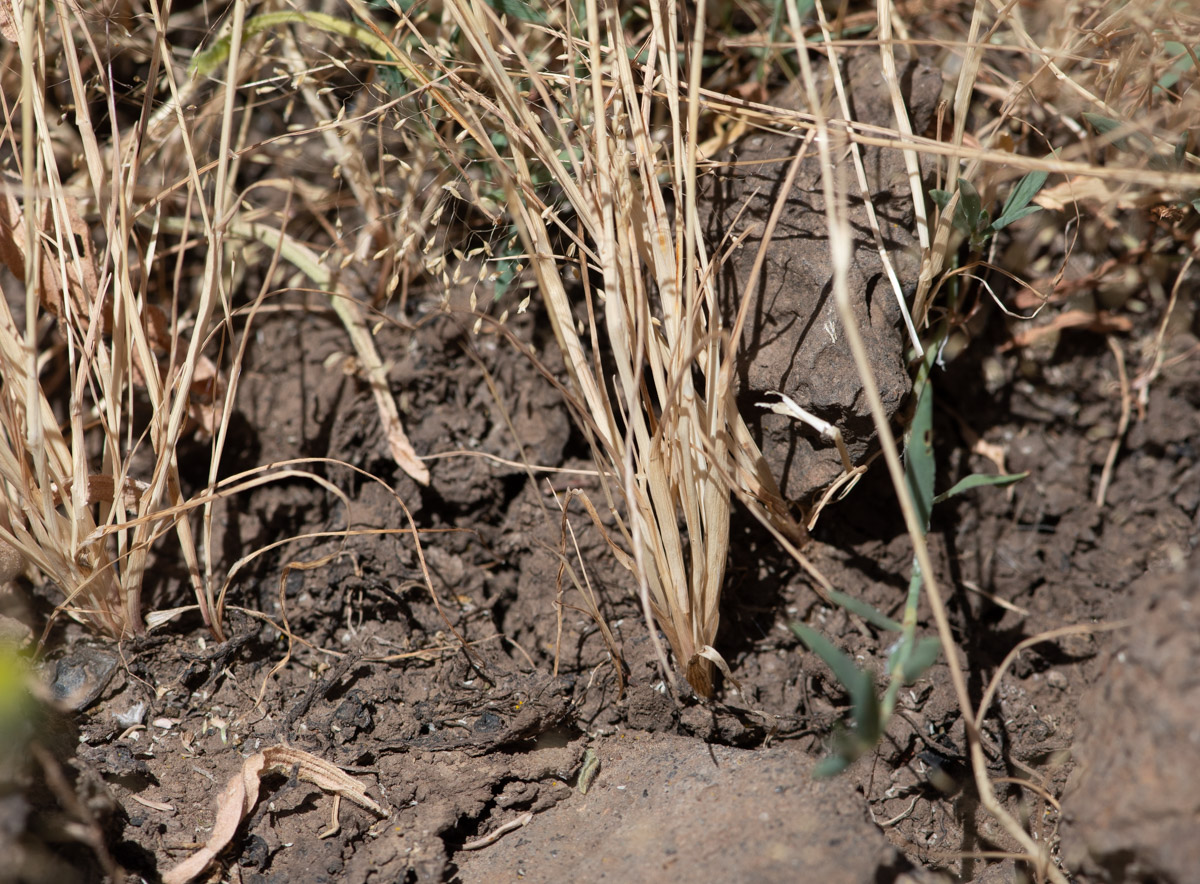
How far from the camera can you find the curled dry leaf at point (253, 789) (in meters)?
1.08

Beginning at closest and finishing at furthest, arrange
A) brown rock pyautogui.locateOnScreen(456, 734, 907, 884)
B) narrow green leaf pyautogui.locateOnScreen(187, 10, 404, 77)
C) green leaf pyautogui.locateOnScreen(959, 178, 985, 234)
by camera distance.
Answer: brown rock pyautogui.locateOnScreen(456, 734, 907, 884)
green leaf pyautogui.locateOnScreen(959, 178, 985, 234)
narrow green leaf pyautogui.locateOnScreen(187, 10, 404, 77)

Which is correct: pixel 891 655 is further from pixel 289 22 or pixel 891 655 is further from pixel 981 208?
pixel 289 22

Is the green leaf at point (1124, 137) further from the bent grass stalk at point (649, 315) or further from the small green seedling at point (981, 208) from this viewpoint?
the bent grass stalk at point (649, 315)

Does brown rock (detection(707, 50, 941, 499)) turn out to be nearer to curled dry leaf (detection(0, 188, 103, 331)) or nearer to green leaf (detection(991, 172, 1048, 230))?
green leaf (detection(991, 172, 1048, 230))

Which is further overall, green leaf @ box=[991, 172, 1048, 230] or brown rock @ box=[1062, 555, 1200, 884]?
green leaf @ box=[991, 172, 1048, 230]

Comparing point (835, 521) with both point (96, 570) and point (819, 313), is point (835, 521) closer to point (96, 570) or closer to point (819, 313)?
point (819, 313)

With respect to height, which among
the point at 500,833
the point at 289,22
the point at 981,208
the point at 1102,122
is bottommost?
the point at 500,833

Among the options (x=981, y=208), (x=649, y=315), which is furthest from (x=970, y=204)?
(x=649, y=315)

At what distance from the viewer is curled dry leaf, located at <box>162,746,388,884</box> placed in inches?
42.6

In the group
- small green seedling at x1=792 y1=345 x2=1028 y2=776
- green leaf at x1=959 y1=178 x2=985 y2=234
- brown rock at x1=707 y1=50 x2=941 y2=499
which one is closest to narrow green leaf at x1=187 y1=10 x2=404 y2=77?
brown rock at x1=707 y1=50 x2=941 y2=499

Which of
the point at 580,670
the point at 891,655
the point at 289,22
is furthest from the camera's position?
the point at 289,22

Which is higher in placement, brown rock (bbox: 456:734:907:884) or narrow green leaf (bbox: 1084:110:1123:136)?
narrow green leaf (bbox: 1084:110:1123:136)

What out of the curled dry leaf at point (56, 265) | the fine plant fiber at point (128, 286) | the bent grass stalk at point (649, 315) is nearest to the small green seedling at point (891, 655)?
the bent grass stalk at point (649, 315)

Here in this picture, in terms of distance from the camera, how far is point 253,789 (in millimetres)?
1146
